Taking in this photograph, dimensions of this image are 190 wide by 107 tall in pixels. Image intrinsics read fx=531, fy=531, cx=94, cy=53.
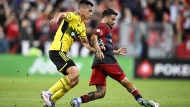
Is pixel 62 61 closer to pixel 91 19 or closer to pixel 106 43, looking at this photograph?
pixel 106 43

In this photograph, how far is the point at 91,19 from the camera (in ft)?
83.1

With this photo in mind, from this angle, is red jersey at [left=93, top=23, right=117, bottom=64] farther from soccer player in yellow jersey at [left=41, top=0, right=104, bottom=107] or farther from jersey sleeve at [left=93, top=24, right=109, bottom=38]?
soccer player in yellow jersey at [left=41, top=0, right=104, bottom=107]

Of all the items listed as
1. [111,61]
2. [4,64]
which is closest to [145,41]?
[4,64]

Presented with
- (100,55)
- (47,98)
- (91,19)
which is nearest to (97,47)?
(100,55)

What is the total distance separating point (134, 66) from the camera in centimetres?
2448

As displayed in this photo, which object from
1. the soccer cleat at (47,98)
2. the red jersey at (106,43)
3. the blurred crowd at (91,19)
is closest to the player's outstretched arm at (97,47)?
the red jersey at (106,43)

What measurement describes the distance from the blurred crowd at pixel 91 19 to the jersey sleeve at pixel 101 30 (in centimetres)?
1244

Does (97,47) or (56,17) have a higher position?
(56,17)

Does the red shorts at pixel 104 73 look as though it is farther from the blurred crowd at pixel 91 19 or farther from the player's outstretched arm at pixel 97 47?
the blurred crowd at pixel 91 19

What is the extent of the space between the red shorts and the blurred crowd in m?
12.4

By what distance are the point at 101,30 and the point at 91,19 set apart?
541 inches

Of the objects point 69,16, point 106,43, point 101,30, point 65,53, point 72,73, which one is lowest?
point 72,73

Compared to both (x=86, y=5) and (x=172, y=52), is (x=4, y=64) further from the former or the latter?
(x=86, y=5)

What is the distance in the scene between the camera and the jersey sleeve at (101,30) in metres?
11.6
